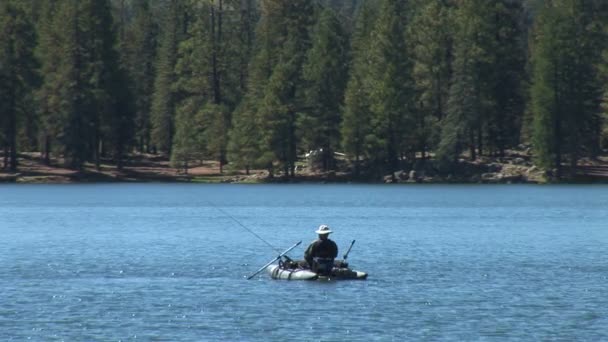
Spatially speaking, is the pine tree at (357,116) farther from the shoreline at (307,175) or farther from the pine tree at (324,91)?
the shoreline at (307,175)

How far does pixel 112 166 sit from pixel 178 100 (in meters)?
13.2

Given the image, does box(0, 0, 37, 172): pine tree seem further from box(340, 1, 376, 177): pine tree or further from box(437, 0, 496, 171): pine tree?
box(437, 0, 496, 171): pine tree

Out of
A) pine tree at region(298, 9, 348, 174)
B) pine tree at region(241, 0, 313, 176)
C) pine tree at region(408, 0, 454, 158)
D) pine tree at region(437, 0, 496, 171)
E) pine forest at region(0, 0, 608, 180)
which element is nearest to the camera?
pine forest at region(0, 0, 608, 180)

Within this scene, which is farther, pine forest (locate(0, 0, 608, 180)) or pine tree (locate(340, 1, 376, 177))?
pine tree (locate(340, 1, 376, 177))

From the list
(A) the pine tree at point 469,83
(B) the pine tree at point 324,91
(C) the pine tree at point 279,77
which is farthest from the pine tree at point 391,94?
(C) the pine tree at point 279,77

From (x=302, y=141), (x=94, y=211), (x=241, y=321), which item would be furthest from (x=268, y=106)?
(x=241, y=321)

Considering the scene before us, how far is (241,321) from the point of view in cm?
3412

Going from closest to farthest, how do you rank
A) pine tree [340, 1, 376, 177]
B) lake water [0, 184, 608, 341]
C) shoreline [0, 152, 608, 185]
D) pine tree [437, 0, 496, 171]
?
1. lake water [0, 184, 608, 341]
2. shoreline [0, 152, 608, 185]
3. pine tree [437, 0, 496, 171]
4. pine tree [340, 1, 376, 177]

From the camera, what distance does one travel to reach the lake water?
33344mm

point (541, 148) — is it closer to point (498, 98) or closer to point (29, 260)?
point (498, 98)

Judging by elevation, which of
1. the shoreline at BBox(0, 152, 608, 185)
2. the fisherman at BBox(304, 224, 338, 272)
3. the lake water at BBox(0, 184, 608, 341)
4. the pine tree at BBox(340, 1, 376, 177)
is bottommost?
the lake water at BBox(0, 184, 608, 341)

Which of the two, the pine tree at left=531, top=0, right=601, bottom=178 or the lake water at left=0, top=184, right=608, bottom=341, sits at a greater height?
the pine tree at left=531, top=0, right=601, bottom=178

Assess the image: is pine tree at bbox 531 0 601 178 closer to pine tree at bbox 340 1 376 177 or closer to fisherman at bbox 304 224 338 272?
pine tree at bbox 340 1 376 177

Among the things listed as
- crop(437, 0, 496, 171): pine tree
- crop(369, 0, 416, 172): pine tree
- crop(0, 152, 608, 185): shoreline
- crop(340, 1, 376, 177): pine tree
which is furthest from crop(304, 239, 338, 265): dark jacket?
crop(369, 0, 416, 172): pine tree
